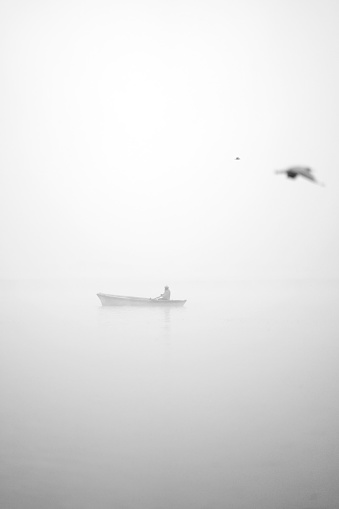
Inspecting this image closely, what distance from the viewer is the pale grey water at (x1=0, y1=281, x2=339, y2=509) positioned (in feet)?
33.1

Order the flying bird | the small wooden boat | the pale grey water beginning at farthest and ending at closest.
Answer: the small wooden boat < the pale grey water < the flying bird

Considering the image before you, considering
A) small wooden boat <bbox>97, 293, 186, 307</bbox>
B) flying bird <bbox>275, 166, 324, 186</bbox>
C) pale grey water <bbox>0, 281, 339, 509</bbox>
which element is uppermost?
flying bird <bbox>275, 166, 324, 186</bbox>

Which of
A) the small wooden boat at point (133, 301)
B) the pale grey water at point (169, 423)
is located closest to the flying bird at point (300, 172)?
the pale grey water at point (169, 423)

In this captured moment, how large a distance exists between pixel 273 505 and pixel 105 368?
46.5 ft

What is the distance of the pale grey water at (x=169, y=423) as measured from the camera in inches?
397

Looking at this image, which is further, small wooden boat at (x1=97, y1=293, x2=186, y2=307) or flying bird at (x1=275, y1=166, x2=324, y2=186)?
small wooden boat at (x1=97, y1=293, x2=186, y2=307)

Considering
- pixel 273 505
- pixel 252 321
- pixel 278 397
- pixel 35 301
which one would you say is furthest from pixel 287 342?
pixel 35 301

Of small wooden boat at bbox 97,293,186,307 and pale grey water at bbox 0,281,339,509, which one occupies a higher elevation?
small wooden boat at bbox 97,293,186,307

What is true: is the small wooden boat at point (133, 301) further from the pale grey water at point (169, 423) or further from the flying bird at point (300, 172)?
the flying bird at point (300, 172)

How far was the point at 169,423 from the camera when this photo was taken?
1443 centimetres

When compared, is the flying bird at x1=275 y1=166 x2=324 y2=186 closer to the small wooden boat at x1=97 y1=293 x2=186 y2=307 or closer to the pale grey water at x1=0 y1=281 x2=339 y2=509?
the pale grey water at x1=0 y1=281 x2=339 y2=509

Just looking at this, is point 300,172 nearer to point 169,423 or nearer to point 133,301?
point 169,423

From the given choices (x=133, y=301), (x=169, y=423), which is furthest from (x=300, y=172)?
(x=133, y=301)

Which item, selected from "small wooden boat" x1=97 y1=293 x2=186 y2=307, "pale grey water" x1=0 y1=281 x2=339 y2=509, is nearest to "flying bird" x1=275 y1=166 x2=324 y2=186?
"pale grey water" x1=0 y1=281 x2=339 y2=509
